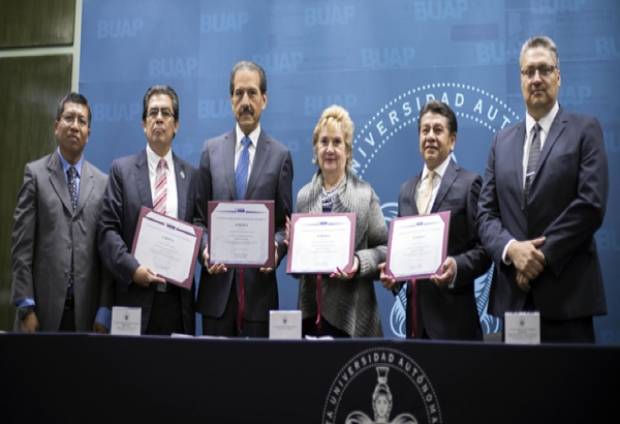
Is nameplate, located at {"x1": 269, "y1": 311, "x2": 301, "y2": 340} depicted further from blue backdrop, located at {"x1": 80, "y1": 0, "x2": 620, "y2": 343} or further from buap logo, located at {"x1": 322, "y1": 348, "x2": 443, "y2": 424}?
blue backdrop, located at {"x1": 80, "y1": 0, "x2": 620, "y2": 343}

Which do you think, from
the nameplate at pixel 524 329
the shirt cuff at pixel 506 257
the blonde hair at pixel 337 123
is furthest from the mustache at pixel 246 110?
the nameplate at pixel 524 329

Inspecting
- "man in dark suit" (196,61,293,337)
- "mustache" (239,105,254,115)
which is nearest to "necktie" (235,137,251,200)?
"man in dark suit" (196,61,293,337)

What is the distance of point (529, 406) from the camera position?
232 centimetres

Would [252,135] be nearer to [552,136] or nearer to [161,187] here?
[161,187]

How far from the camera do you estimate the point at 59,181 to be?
3730 mm

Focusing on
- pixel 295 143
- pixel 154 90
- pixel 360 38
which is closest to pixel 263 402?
pixel 154 90

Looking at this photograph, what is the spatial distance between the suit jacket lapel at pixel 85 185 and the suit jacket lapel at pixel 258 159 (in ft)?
2.70

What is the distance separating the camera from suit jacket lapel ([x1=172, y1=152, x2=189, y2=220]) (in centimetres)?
363

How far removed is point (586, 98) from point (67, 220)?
3008 mm

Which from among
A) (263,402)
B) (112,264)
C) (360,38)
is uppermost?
(360,38)

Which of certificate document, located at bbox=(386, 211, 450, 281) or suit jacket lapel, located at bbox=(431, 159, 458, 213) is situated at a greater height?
suit jacket lapel, located at bbox=(431, 159, 458, 213)

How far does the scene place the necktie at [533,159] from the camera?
312cm

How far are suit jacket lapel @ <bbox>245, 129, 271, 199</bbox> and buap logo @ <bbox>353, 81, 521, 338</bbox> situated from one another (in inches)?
38.1

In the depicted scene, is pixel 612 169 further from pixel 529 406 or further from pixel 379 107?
pixel 529 406
